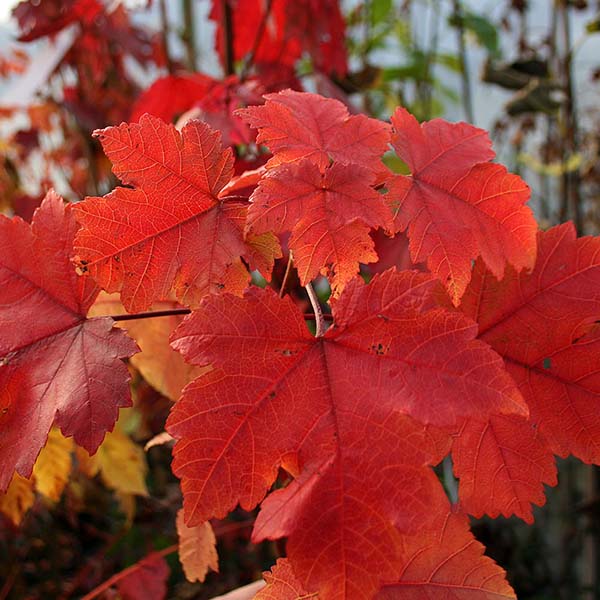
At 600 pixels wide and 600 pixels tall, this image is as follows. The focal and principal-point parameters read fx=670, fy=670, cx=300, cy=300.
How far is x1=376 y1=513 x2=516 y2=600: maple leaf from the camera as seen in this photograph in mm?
422

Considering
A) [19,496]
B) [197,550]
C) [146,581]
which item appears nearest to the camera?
[197,550]

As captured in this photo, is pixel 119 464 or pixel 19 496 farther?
pixel 119 464

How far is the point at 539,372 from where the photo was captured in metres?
0.45

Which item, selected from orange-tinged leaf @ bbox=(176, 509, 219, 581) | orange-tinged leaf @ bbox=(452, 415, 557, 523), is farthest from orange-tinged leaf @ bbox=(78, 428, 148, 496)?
orange-tinged leaf @ bbox=(452, 415, 557, 523)

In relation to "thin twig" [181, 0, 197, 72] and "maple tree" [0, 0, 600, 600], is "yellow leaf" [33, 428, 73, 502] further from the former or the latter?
"thin twig" [181, 0, 197, 72]

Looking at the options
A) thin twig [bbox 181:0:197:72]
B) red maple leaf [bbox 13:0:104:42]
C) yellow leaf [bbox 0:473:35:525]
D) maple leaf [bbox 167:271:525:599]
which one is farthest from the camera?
thin twig [bbox 181:0:197:72]

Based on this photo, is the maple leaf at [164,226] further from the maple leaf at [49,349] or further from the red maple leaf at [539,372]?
the red maple leaf at [539,372]

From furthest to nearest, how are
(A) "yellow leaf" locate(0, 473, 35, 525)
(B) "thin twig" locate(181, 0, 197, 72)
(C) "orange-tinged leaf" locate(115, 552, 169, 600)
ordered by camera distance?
(B) "thin twig" locate(181, 0, 197, 72), (C) "orange-tinged leaf" locate(115, 552, 169, 600), (A) "yellow leaf" locate(0, 473, 35, 525)

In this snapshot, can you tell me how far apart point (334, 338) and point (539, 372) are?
0.15 meters

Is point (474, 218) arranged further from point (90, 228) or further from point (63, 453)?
point (63, 453)

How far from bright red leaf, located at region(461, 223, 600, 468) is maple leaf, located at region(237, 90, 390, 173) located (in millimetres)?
128

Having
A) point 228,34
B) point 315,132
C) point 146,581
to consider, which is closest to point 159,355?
point 315,132

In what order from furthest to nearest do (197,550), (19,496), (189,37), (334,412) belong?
(189,37), (19,496), (197,550), (334,412)

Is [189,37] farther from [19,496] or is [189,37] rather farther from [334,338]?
[334,338]
